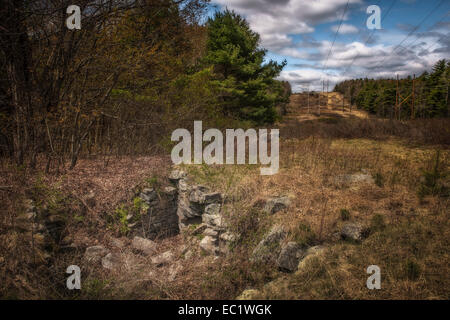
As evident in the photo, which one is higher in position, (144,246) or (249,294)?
(249,294)

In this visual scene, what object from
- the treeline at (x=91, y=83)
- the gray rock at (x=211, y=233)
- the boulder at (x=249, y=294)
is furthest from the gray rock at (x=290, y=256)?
the treeline at (x=91, y=83)

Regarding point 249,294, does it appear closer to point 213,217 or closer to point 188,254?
point 188,254

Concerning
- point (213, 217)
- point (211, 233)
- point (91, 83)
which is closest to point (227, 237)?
point (211, 233)

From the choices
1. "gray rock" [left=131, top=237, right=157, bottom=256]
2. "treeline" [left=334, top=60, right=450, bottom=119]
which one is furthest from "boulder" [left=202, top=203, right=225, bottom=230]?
"treeline" [left=334, top=60, right=450, bottom=119]

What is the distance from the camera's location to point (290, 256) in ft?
11.1

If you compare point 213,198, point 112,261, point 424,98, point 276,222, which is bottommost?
point 112,261

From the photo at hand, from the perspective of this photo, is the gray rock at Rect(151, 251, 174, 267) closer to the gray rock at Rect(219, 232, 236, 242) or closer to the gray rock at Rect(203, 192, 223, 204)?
the gray rock at Rect(219, 232, 236, 242)

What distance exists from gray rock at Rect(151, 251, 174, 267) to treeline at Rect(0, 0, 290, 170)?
3.36 meters

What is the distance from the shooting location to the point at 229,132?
936 cm

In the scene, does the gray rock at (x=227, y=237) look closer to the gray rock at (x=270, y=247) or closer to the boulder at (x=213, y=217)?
the boulder at (x=213, y=217)

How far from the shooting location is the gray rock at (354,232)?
11.2ft

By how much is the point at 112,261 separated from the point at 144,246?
0.83m

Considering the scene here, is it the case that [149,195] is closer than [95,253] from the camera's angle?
No

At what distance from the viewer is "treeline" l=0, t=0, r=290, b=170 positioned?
5.49 m
